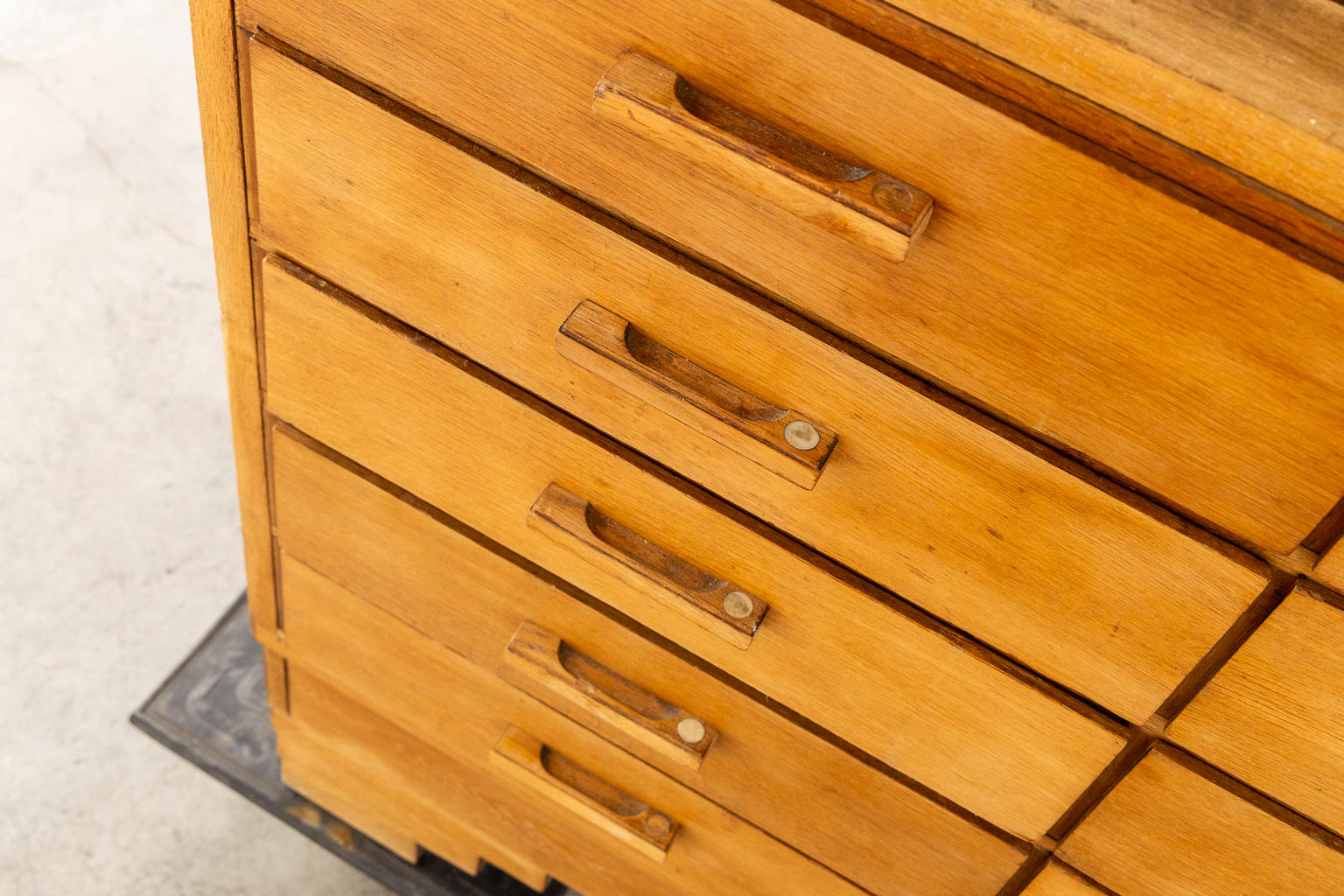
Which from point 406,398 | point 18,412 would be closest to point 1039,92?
point 406,398

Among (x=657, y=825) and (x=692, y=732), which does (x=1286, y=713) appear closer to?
(x=692, y=732)

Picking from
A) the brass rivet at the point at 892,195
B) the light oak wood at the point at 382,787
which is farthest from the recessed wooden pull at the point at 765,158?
the light oak wood at the point at 382,787

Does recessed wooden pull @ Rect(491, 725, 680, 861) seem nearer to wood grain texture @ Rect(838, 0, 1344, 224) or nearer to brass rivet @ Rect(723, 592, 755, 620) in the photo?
brass rivet @ Rect(723, 592, 755, 620)

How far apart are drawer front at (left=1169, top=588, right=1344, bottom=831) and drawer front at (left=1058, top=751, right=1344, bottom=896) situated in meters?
0.02

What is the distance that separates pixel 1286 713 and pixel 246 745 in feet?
3.55

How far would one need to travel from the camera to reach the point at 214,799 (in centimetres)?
130

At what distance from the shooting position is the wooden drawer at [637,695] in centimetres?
77

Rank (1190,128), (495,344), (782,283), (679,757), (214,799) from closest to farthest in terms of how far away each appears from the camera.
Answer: (1190,128) < (782,283) < (495,344) < (679,757) < (214,799)

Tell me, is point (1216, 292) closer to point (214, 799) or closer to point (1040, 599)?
point (1040, 599)

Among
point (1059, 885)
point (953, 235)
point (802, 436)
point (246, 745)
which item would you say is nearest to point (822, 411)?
point (802, 436)

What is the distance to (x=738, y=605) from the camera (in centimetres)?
69

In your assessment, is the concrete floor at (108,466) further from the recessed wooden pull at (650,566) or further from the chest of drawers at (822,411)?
the recessed wooden pull at (650,566)

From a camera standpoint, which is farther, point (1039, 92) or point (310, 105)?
point (310, 105)

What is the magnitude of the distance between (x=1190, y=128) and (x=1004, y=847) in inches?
18.9
